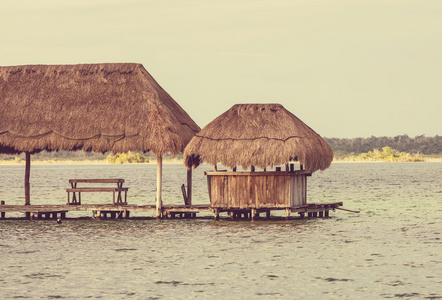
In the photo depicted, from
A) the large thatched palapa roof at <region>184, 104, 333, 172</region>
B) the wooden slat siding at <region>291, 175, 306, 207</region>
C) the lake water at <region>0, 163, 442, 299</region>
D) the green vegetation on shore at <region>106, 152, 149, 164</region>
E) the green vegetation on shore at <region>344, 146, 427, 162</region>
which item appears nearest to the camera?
the lake water at <region>0, 163, 442, 299</region>

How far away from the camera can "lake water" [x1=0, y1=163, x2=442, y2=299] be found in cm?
1814

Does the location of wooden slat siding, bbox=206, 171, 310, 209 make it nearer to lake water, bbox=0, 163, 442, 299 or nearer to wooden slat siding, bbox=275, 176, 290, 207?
wooden slat siding, bbox=275, 176, 290, 207

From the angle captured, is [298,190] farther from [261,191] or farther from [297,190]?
[261,191]

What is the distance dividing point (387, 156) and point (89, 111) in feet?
401

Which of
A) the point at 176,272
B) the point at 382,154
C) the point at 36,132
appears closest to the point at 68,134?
the point at 36,132

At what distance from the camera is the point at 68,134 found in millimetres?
31750

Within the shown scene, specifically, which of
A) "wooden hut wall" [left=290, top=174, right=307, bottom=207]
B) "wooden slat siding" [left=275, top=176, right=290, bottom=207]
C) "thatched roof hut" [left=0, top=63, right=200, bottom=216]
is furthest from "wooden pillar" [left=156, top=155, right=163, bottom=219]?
"wooden hut wall" [left=290, top=174, right=307, bottom=207]

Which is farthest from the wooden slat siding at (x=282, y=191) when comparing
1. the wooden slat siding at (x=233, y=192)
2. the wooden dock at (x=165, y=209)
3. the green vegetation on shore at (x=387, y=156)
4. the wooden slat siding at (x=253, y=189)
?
the green vegetation on shore at (x=387, y=156)

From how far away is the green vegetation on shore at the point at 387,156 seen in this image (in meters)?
149

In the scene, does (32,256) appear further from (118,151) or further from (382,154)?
(382,154)

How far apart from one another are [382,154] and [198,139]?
124 metres

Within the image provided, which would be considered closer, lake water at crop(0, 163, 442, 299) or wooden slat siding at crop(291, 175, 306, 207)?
lake water at crop(0, 163, 442, 299)

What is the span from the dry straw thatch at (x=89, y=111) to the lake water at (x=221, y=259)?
2947 mm

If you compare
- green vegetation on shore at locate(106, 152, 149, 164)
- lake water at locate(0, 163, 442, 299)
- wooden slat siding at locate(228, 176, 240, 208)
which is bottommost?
lake water at locate(0, 163, 442, 299)
